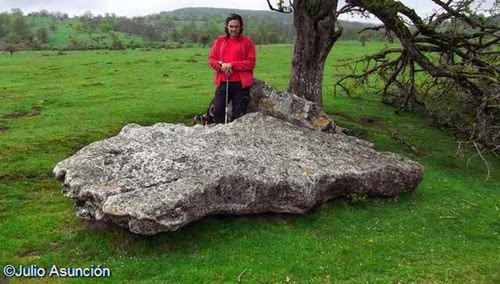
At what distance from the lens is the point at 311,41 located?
2005 centimetres

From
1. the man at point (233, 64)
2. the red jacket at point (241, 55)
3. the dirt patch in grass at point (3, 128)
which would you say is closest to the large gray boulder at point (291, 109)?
the man at point (233, 64)

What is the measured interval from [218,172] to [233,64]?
483 centimetres

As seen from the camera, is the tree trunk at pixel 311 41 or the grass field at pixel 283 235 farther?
the tree trunk at pixel 311 41

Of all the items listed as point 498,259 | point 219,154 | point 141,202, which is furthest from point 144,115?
point 498,259

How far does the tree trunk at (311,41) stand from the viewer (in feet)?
63.3

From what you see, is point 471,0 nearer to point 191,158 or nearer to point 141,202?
point 191,158

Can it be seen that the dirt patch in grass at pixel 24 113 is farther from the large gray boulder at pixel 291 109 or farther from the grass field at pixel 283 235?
the large gray boulder at pixel 291 109

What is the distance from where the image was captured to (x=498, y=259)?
40.3 feet

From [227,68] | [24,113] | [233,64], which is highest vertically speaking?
[233,64]

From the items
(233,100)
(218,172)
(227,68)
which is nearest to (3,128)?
(233,100)

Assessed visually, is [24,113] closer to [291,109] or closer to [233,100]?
[233,100]

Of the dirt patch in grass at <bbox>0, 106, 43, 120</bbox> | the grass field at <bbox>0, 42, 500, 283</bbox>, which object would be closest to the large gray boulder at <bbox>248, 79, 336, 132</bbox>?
the grass field at <bbox>0, 42, 500, 283</bbox>

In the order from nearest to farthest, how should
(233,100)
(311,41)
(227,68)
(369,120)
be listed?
(227,68), (233,100), (311,41), (369,120)

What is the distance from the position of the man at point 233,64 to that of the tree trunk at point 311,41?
4.31m
